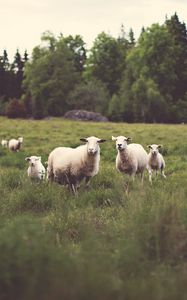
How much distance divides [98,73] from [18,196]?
2754 inches

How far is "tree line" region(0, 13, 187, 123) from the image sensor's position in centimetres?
6344

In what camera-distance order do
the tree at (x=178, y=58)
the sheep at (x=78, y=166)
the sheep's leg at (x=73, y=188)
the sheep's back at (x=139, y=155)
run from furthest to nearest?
the tree at (x=178, y=58)
the sheep's back at (x=139, y=155)
the sheep at (x=78, y=166)
the sheep's leg at (x=73, y=188)

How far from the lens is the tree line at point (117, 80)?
6344 centimetres

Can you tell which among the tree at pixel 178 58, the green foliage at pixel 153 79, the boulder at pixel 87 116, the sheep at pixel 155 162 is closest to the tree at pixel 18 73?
the green foliage at pixel 153 79

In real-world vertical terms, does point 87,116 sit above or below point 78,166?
above

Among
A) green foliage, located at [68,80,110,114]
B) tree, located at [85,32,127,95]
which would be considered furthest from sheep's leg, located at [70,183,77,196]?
tree, located at [85,32,127,95]

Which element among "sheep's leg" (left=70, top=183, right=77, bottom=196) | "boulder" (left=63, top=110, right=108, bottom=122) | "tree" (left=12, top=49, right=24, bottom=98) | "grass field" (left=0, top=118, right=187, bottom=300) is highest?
"tree" (left=12, top=49, right=24, bottom=98)

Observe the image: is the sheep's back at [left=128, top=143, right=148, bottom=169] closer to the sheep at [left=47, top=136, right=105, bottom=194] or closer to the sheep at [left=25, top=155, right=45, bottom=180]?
the sheep at [left=47, top=136, right=105, bottom=194]

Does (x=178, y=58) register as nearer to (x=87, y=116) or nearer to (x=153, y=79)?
(x=153, y=79)

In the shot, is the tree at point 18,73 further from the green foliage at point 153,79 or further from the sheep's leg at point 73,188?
the sheep's leg at point 73,188

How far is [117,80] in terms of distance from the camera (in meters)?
77.2

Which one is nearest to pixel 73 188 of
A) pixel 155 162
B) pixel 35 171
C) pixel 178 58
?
pixel 35 171

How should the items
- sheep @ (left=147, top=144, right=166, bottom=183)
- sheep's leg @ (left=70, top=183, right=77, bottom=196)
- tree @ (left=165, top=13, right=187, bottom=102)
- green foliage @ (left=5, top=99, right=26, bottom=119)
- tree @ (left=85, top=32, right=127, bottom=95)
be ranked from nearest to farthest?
sheep's leg @ (left=70, top=183, right=77, bottom=196) < sheep @ (left=147, top=144, right=166, bottom=183) < green foliage @ (left=5, top=99, right=26, bottom=119) < tree @ (left=165, top=13, right=187, bottom=102) < tree @ (left=85, top=32, right=127, bottom=95)

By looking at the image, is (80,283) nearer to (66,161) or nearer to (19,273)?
(19,273)
